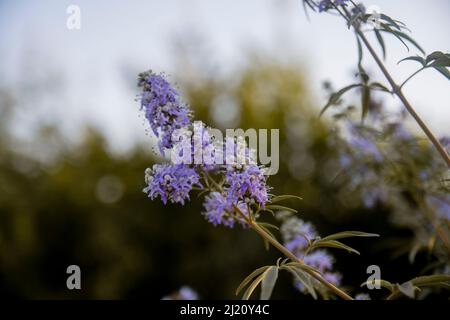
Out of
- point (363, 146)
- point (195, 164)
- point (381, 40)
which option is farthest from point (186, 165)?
point (363, 146)

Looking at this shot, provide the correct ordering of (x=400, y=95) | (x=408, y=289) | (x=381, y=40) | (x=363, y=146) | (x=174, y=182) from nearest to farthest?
(x=408, y=289)
(x=174, y=182)
(x=400, y=95)
(x=381, y=40)
(x=363, y=146)

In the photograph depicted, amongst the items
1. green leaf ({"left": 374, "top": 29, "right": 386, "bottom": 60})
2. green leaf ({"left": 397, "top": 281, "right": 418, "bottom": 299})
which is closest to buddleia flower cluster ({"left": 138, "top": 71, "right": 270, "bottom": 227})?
green leaf ({"left": 397, "top": 281, "right": 418, "bottom": 299})

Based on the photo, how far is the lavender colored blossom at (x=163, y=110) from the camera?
1747mm

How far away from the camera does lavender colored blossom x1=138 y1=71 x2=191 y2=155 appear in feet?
5.73

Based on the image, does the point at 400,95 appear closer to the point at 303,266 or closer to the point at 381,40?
the point at 381,40

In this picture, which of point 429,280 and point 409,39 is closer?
point 429,280

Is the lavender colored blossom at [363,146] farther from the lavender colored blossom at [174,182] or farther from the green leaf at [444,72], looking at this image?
the lavender colored blossom at [174,182]

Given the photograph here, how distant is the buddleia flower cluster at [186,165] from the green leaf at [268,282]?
0.23 m

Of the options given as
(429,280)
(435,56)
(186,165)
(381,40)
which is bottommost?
(429,280)

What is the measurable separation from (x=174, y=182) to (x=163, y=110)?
25 centimetres

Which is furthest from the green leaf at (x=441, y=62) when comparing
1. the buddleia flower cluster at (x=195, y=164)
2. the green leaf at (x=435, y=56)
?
the buddleia flower cluster at (x=195, y=164)

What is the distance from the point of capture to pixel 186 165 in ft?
5.69

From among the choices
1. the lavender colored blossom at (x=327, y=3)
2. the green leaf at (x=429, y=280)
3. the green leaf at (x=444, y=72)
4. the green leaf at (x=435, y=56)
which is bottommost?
the green leaf at (x=429, y=280)

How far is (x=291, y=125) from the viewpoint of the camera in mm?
8500
